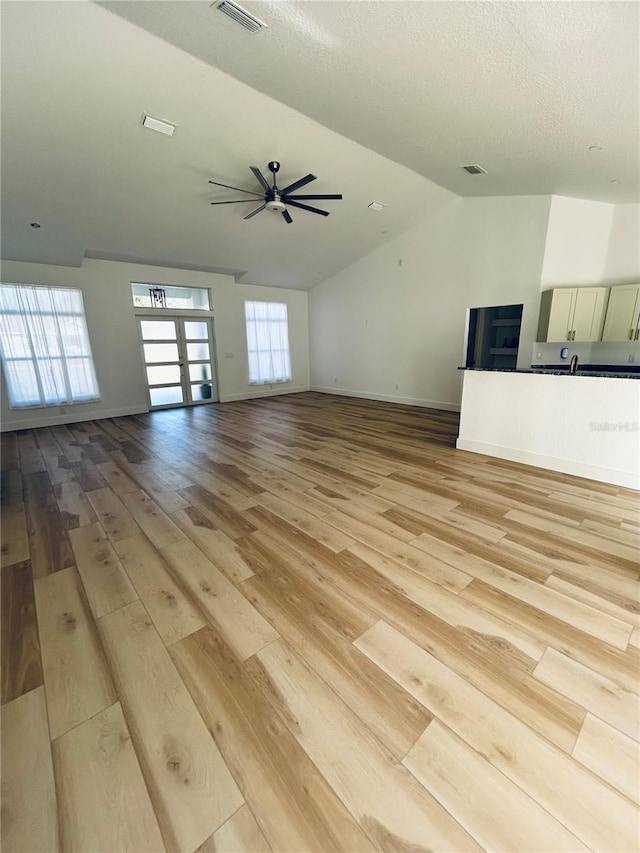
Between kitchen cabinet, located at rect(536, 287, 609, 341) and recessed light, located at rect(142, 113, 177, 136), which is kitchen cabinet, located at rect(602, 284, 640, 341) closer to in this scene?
kitchen cabinet, located at rect(536, 287, 609, 341)

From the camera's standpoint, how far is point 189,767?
1054 mm

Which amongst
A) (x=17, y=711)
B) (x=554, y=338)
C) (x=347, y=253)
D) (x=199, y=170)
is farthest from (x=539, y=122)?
(x=17, y=711)

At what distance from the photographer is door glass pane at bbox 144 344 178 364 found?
22.5ft

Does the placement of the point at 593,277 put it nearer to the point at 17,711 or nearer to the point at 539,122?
the point at 539,122

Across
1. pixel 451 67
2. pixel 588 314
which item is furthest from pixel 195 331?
pixel 588 314

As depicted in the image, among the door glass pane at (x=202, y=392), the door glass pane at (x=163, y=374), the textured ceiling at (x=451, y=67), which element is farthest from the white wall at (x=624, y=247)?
the door glass pane at (x=163, y=374)

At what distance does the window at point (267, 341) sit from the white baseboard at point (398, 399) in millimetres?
1377

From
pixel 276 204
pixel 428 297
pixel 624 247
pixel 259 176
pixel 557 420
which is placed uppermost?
pixel 259 176

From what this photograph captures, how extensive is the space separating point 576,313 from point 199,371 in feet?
23.7

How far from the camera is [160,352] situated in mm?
7031

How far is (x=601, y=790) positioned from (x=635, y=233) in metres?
6.58

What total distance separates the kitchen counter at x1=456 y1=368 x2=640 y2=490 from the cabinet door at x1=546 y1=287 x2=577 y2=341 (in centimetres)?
220

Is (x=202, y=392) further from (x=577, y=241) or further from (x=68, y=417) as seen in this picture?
(x=577, y=241)

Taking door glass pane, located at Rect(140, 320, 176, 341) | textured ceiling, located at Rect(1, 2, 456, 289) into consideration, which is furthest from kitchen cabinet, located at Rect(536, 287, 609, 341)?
door glass pane, located at Rect(140, 320, 176, 341)
